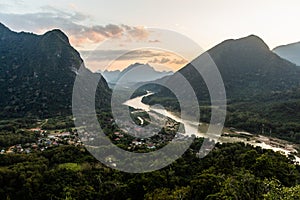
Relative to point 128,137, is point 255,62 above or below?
above

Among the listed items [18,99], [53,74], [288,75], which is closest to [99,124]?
[18,99]

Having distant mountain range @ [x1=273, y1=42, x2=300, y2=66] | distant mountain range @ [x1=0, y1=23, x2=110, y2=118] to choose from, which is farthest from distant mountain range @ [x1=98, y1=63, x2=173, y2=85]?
distant mountain range @ [x1=273, y1=42, x2=300, y2=66]

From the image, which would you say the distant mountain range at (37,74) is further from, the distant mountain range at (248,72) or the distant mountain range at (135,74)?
the distant mountain range at (248,72)

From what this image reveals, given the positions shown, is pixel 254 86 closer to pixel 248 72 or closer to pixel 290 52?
pixel 248 72

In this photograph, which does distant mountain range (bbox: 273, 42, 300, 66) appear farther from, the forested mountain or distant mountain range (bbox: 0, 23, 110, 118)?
distant mountain range (bbox: 0, 23, 110, 118)

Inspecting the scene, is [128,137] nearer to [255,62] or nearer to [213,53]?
[255,62]
